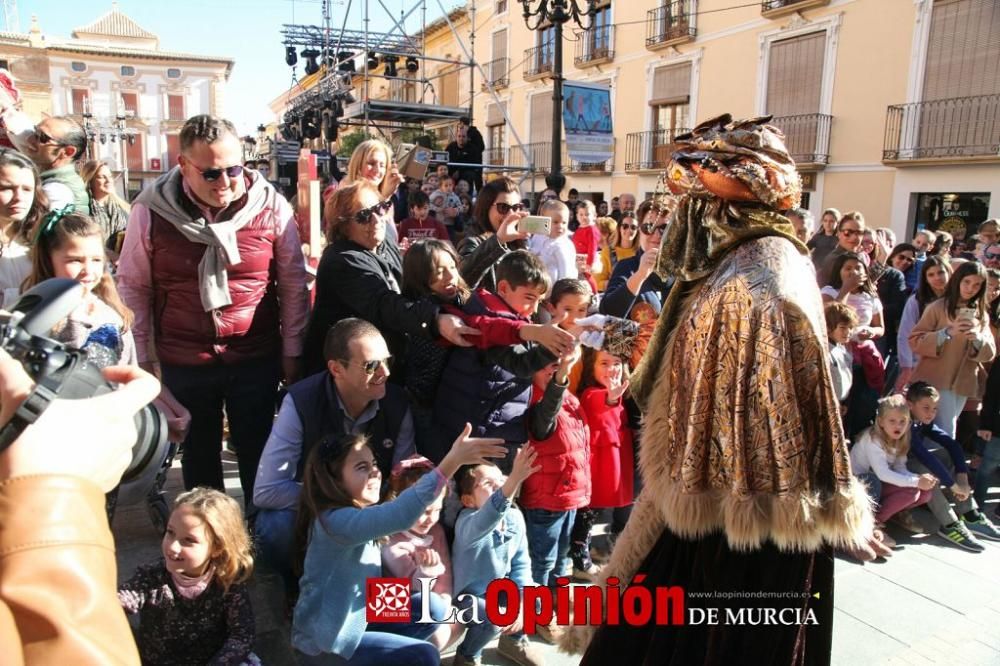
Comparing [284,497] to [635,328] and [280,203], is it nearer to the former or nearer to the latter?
[280,203]

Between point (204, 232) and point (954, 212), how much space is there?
14639 millimetres

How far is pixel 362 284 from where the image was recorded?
9.29 ft

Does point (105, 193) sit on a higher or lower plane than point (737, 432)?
higher

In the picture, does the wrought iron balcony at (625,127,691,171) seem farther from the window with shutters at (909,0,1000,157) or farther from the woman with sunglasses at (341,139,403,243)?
the woman with sunglasses at (341,139,403,243)

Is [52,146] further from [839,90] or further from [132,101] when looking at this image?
[132,101]

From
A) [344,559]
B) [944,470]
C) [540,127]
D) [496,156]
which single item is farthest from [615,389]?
[496,156]

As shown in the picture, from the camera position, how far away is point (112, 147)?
38.6 m

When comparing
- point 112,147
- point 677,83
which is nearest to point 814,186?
point 677,83

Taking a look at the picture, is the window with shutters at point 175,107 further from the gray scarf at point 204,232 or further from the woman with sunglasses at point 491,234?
the gray scarf at point 204,232

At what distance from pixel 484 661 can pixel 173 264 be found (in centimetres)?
200

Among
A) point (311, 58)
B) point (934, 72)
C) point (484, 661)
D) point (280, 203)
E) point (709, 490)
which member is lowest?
point (484, 661)

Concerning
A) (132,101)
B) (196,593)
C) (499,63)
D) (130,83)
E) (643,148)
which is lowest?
(196,593)

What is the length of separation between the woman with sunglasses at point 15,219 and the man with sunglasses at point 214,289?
13.3 inches

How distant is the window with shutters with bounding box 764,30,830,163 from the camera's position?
1482 cm
